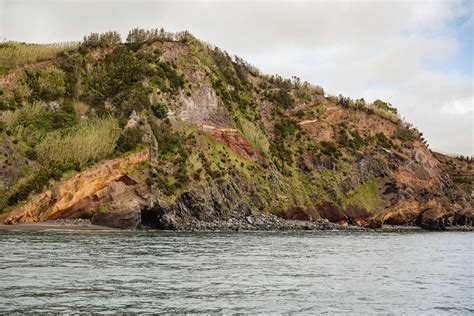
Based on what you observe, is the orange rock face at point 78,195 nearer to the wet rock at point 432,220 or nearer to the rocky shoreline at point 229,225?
the rocky shoreline at point 229,225

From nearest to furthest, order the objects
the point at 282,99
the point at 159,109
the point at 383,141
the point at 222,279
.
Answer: the point at 222,279, the point at 159,109, the point at 383,141, the point at 282,99

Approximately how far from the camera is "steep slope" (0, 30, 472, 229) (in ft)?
243

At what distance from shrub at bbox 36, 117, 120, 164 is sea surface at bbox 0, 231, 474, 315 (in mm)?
26006

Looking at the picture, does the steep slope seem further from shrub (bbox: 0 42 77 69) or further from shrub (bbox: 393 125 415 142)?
shrub (bbox: 0 42 77 69)

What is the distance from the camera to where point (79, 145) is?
74.2 metres

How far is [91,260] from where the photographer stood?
3481 centimetres

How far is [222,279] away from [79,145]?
49486 mm

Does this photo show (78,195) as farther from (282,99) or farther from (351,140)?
(282,99)

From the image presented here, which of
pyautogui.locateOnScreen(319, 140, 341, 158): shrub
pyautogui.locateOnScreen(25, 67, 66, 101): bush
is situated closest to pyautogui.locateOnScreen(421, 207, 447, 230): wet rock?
pyautogui.locateOnScreen(319, 140, 341, 158): shrub

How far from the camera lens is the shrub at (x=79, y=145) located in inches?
2854

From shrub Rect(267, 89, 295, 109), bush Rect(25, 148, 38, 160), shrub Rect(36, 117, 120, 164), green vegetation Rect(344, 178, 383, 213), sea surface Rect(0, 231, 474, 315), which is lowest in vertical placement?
sea surface Rect(0, 231, 474, 315)

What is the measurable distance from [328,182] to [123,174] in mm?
43525

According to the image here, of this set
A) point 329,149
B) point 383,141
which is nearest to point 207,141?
point 329,149

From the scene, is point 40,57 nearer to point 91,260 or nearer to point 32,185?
point 32,185
